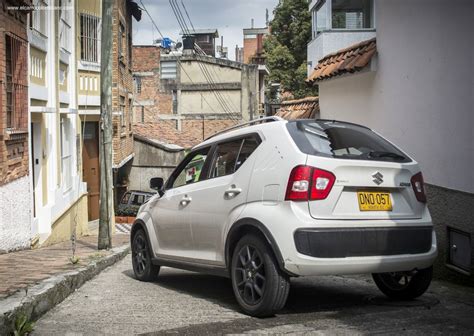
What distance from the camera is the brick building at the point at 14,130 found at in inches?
356

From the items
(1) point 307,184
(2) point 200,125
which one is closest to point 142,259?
(1) point 307,184

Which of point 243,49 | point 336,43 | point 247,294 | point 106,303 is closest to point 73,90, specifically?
point 336,43

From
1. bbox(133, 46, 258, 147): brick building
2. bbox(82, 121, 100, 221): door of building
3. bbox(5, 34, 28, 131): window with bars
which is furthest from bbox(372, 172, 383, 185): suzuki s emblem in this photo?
bbox(133, 46, 258, 147): brick building

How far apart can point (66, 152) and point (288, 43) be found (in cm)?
2825

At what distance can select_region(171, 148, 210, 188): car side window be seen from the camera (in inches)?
265

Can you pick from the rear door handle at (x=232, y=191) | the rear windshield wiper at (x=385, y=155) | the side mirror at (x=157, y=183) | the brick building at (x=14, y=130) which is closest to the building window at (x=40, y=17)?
the brick building at (x=14, y=130)

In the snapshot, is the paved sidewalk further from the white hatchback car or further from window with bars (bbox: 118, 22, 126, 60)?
window with bars (bbox: 118, 22, 126, 60)

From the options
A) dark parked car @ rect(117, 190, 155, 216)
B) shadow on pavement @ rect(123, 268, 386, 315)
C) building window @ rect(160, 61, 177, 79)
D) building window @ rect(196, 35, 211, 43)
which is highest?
building window @ rect(196, 35, 211, 43)

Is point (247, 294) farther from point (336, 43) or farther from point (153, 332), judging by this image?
point (336, 43)

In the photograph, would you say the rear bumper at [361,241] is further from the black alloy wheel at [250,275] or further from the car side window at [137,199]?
the car side window at [137,199]

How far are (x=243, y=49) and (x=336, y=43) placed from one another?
4981cm

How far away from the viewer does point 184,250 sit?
6723 mm

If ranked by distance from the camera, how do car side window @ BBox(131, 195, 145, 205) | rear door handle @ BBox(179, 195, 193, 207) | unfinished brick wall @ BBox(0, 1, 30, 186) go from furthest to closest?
1. car side window @ BBox(131, 195, 145, 205)
2. unfinished brick wall @ BBox(0, 1, 30, 186)
3. rear door handle @ BBox(179, 195, 193, 207)

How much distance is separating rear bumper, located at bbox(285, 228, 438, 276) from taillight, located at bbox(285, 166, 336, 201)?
0.45 meters
